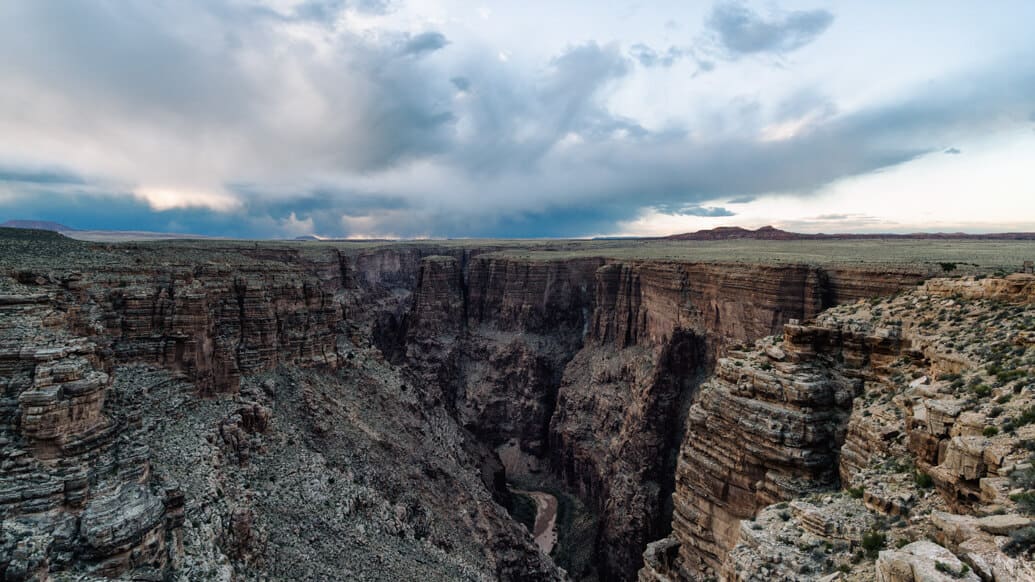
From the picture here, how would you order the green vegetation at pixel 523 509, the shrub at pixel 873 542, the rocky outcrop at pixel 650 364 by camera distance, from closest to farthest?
the shrub at pixel 873 542 → the rocky outcrop at pixel 650 364 → the green vegetation at pixel 523 509

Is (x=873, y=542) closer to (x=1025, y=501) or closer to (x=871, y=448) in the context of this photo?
(x=1025, y=501)

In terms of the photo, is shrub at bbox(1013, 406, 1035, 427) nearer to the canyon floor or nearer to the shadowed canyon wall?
the canyon floor

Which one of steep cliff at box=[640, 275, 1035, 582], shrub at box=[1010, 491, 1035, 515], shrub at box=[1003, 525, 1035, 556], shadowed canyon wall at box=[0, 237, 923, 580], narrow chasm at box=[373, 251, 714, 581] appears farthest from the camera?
narrow chasm at box=[373, 251, 714, 581]

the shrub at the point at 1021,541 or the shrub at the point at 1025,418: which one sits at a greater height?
the shrub at the point at 1025,418

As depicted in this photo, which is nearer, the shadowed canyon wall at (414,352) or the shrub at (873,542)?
the shrub at (873,542)

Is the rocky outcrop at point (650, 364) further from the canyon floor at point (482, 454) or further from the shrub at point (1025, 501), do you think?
the shrub at point (1025, 501)

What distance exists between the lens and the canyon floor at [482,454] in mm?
12320

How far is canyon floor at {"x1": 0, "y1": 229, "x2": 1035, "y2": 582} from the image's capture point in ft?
40.4

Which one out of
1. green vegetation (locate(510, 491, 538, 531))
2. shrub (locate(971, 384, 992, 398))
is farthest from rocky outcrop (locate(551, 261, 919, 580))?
shrub (locate(971, 384, 992, 398))

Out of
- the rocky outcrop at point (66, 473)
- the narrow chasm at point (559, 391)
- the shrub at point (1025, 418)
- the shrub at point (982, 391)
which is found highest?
the shrub at point (982, 391)

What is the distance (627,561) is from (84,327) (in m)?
38.3

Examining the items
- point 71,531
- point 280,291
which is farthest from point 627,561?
point 71,531

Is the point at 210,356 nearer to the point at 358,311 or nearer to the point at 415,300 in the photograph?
the point at 358,311

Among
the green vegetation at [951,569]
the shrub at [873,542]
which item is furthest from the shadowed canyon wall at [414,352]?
the green vegetation at [951,569]
